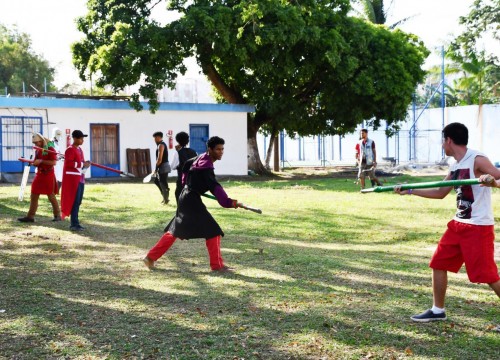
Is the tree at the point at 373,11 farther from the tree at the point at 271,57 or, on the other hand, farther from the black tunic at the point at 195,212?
the black tunic at the point at 195,212

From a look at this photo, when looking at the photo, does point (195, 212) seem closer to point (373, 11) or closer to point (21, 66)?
point (373, 11)

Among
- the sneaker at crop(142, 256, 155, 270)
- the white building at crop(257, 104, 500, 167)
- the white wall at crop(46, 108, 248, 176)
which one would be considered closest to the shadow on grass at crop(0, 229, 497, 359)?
the sneaker at crop(142, 256, 155, 270)

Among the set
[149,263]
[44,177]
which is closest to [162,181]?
[44,177]

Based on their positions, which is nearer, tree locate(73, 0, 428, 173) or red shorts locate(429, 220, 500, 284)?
red shorts locate(429, 220, 500, 284)

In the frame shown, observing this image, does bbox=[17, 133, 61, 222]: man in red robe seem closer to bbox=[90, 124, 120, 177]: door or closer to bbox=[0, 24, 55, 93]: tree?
bbox=[90, 124, 120, 177]: door

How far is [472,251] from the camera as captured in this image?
5.50 metres

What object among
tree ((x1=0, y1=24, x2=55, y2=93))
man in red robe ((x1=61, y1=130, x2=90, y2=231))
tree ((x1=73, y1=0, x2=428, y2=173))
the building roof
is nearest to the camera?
man in red robe ((x1=61, y1=130, x2=90, y2=231))

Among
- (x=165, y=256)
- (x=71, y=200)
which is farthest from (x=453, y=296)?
(x=71, y=200)

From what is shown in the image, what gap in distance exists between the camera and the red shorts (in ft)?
18.0

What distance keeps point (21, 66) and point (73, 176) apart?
154 ft

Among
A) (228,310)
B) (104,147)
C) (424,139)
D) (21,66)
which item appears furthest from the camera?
(21,66)

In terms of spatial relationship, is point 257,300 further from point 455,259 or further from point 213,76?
point 213,76

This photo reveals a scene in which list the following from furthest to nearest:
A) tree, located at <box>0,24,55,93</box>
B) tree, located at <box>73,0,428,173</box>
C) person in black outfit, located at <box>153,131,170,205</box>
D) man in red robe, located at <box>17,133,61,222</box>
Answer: tree, located at <box>0,24,55,93</box> < tree, located at <box>73,0,428,173</box> < person in black outfit, located at <box>153,131,170,205</box> < man in red robe, located at <box>17,133,61,222</box>

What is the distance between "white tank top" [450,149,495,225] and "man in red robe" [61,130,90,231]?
24.8ft
